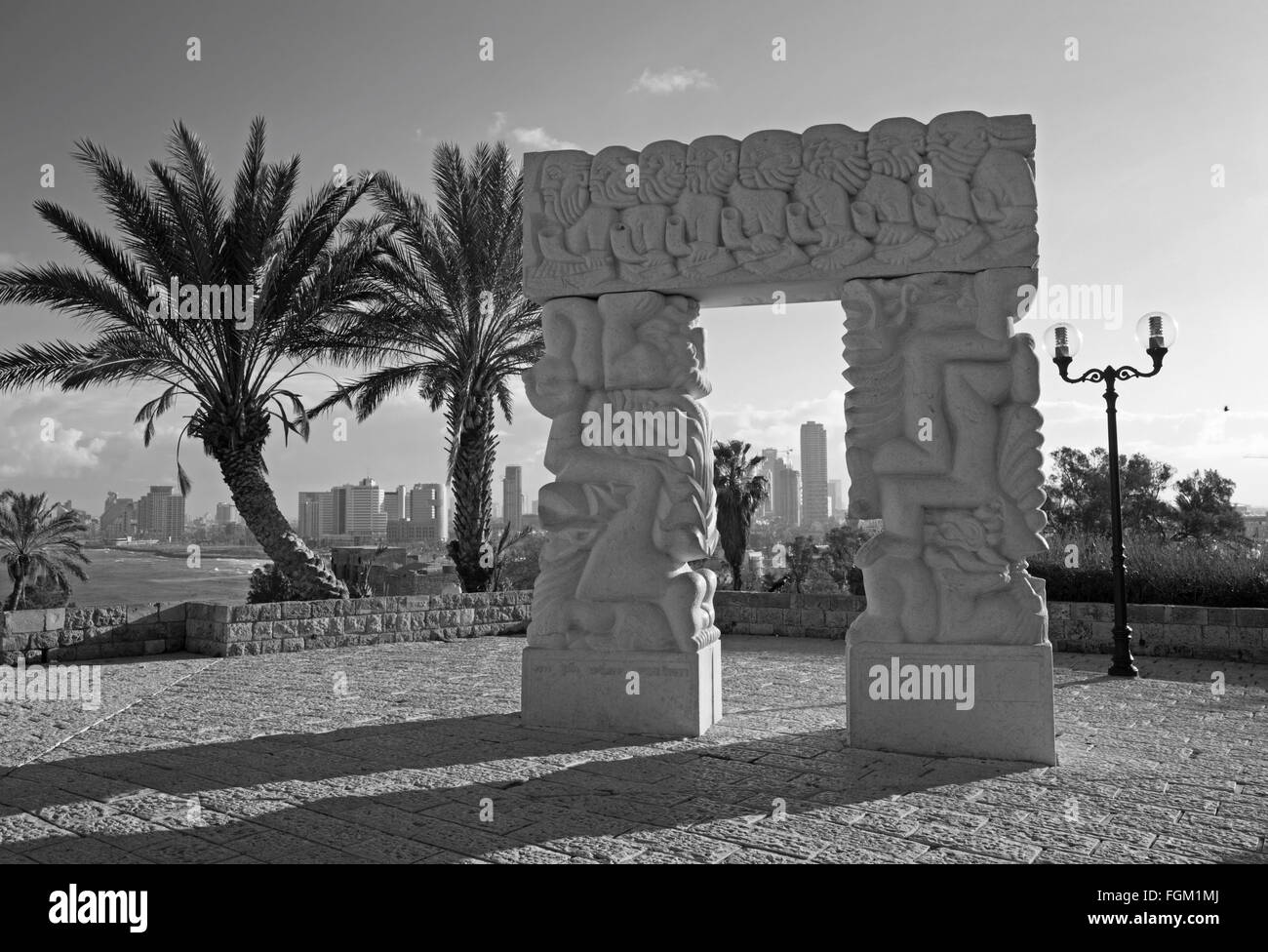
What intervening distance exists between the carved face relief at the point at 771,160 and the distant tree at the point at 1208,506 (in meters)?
23.3

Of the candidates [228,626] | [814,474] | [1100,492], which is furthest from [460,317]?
[814,474]

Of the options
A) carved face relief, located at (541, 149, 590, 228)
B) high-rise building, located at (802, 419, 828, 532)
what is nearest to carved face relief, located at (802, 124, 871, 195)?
carved face relief, located at (541, 149, 590, 228)

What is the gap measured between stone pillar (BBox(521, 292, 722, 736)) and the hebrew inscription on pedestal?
0.32 meters

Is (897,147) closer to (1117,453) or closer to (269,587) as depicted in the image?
(1117,453)

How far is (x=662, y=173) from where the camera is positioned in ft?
18.5

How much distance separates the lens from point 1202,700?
7.08 m

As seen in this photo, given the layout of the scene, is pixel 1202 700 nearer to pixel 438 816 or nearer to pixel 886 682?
pixel 886 682

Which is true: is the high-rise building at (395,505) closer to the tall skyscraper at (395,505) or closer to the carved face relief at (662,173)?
the tall skyscraper at (395,505)

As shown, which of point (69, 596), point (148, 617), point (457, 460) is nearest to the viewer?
point (148, 617)

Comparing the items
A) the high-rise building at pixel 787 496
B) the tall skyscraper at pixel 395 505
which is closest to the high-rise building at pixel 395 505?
the tall skyscraper at pixel 395 505

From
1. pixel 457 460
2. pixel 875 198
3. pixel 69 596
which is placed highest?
pixel 875 198

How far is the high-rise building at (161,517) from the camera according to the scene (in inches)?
755
